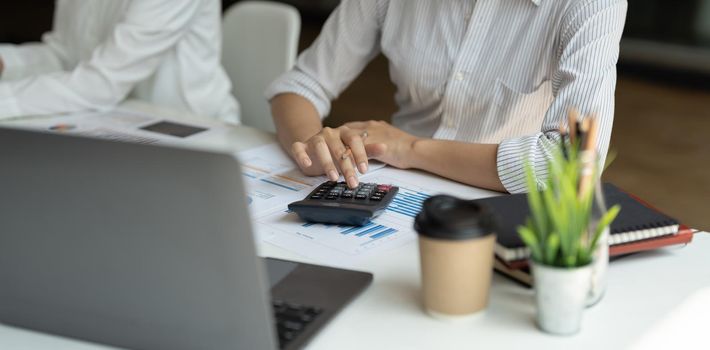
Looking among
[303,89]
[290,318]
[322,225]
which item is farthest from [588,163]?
[303,89]

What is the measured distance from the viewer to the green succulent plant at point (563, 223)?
30.8 inches

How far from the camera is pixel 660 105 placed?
455 cm

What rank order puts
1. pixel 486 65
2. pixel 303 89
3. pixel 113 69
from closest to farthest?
pixel 486 65
pixel 303 89
pixel 113 69

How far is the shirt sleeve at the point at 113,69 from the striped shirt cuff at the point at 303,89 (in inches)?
17.5

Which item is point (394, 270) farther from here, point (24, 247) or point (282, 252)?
point (24, 247)

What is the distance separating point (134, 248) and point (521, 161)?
2.28 feet

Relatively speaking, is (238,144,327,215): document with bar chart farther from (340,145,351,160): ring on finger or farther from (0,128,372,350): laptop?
(0,128,372,350): laptop

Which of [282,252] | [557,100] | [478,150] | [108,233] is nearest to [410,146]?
[478,150]

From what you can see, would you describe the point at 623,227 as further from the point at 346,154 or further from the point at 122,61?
the point at 122,61

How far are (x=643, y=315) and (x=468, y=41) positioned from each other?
0.81 meters

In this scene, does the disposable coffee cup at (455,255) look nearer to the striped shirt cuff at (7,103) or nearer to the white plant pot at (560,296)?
the white plant pot at (560,296)

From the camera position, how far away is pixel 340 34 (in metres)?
1.78

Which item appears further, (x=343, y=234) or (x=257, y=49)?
(x=257, y=49)

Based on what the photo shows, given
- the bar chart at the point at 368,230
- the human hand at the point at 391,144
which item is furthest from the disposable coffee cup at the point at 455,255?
the human hand at the point at 391,144
